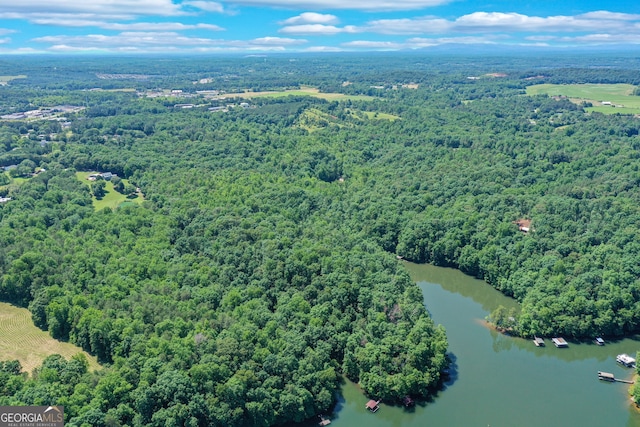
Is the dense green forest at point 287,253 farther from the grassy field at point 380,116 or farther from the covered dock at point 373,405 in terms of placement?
the grassy field at point 380,116

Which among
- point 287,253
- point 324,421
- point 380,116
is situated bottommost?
point 324,421

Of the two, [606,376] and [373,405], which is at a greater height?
[373,405]

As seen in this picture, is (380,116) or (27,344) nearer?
(27,344)

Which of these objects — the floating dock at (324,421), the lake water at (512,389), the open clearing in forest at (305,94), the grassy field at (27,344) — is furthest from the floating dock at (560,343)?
the open clearing in forest at (305,94)

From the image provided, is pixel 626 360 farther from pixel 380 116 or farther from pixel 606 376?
pixel 380 116

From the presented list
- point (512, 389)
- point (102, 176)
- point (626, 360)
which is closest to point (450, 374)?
point (512, 389)

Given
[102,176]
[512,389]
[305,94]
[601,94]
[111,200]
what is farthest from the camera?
[305,94]
